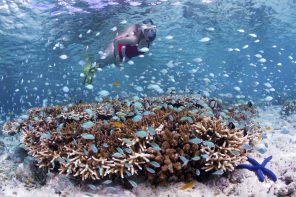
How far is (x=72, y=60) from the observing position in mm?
38344

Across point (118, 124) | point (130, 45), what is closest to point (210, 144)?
point (118, 124)

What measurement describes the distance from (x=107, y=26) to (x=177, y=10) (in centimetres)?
667

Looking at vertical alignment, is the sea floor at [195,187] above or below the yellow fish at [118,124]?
below

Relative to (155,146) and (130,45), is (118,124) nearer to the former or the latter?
(155,146)

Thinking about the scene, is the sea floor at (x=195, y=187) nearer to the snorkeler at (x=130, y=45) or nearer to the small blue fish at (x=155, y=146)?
the small blue fish at (x=155, y=146)

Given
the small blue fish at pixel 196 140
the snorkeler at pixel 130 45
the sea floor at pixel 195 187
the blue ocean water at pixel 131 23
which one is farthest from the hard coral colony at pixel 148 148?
the blue ocean water at pixel 131 23

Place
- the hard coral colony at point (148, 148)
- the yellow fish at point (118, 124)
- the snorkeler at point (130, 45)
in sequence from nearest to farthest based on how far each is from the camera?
the hard coral colony at point (148, 148), the yellow fish at point (118, 124), the snorkeler at point (130, 45)

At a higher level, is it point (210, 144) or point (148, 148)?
point (210, 144)

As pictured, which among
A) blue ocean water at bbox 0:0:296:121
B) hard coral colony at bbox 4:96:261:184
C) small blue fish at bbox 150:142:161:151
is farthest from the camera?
blue ocean water at bbox 0:0:296:121

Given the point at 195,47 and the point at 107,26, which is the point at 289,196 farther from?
the point at 195,47

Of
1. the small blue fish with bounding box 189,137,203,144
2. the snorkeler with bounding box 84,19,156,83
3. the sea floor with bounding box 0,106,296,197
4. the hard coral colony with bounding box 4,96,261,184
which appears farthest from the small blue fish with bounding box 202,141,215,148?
the snorkeler with bounding box 84,19,156,83

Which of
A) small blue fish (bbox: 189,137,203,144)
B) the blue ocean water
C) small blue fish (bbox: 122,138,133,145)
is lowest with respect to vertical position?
the blue ocean water

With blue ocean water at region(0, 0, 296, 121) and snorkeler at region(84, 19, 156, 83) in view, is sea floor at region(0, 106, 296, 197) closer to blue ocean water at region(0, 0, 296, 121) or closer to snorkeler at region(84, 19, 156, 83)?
snorkeler at region(84, 19, 156, 83)

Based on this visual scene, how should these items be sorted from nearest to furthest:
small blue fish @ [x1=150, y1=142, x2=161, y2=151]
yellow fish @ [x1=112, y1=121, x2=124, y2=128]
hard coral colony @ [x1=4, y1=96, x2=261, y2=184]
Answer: small blue fish @ [x1=150, y1=142, x2=161, y2=151] < hard coral colony @ [x1=4, y1=96, x2=261, y2=184] < yellow fish @ [x1=112, y1=121, x2=124, y2=128]
